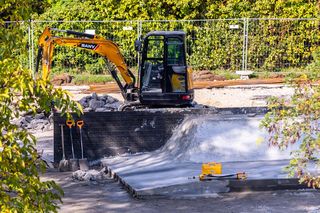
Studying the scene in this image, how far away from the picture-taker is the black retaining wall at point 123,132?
13.2 meters

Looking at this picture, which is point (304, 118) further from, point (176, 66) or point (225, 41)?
point (225, 41)

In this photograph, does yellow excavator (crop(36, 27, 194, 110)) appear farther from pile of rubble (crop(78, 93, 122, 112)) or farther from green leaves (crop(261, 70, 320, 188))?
green leaves (crop(261, 70, 320, 188))

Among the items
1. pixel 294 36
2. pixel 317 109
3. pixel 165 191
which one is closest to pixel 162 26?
pixel 294 36

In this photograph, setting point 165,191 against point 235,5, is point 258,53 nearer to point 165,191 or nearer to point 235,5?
point 235,5

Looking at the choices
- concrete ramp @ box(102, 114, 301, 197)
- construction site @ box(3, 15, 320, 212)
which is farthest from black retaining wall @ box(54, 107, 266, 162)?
concrete ramp @ box(102, 114, 301, 197)

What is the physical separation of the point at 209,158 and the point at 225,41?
1362 cm

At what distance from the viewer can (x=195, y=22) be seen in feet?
84.2

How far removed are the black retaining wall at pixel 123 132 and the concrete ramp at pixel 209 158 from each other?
0.51 feet

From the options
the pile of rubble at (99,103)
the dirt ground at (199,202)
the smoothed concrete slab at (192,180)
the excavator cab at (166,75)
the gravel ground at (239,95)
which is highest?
the excavator cab at (166,75)

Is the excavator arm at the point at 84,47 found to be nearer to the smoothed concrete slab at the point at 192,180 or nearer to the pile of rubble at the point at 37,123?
the pile of rubble at the point at 37,123

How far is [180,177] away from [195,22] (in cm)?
1533

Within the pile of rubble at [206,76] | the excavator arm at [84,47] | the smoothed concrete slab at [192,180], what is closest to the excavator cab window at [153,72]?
the excavator arm at [84,47]

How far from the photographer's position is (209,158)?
484 inches

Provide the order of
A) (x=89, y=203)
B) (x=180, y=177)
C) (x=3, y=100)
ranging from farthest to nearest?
(x=180, y=177) → (x=89, y=203) → (x=3, y=100)
